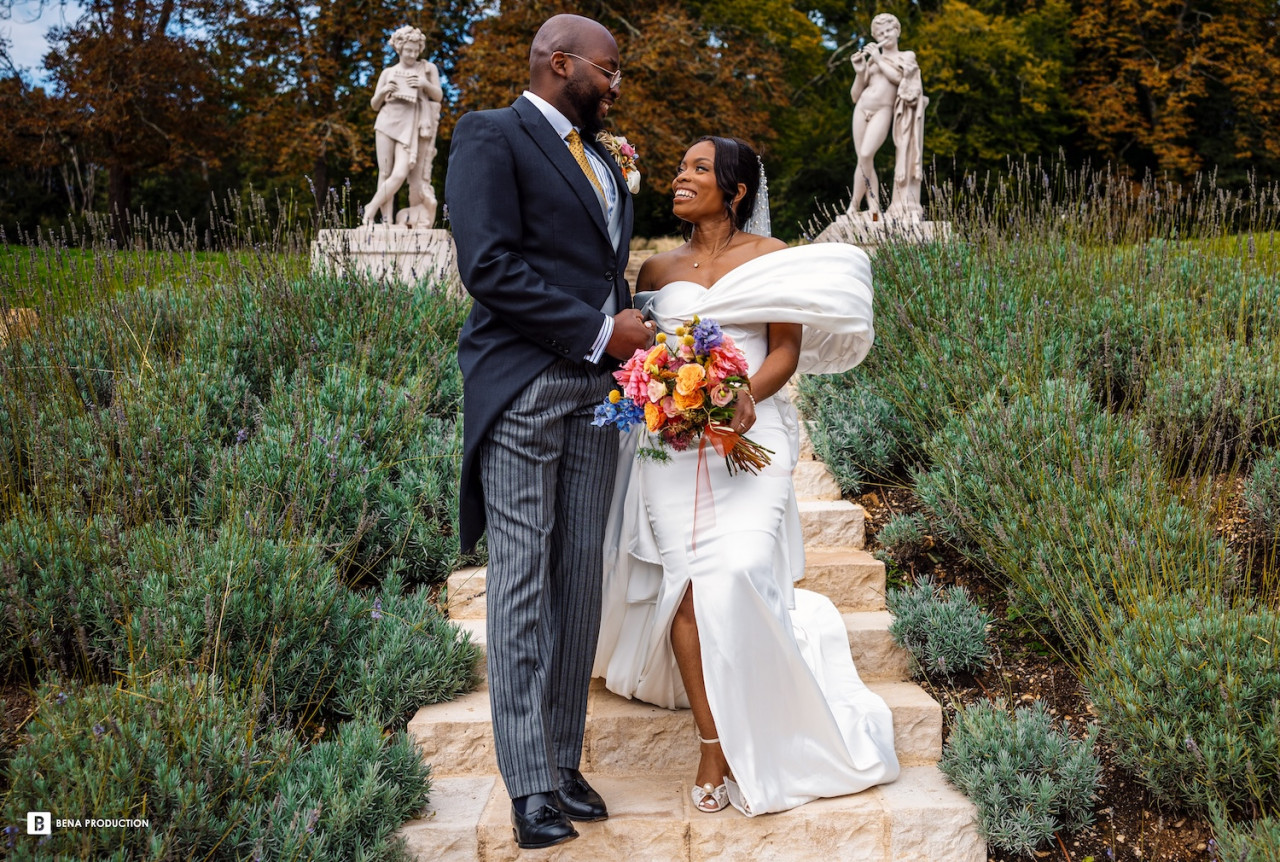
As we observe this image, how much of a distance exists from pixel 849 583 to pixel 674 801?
129cm

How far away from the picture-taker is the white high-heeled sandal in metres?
2.81

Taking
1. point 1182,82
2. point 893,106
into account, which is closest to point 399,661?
point 893,106

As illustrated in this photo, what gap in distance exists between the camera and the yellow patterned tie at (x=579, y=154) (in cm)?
265

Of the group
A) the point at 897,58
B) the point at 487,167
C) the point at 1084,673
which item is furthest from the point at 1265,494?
the point at 897,58

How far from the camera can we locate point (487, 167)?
2.47m

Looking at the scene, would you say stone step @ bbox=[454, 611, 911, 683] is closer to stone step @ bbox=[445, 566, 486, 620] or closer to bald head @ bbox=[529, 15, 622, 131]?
stone step @ bbox=[445, 566, 486, 620]

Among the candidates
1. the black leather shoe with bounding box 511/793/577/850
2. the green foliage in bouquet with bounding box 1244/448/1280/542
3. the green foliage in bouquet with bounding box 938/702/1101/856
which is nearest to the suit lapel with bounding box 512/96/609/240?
the black leather shoe with bounding box 511/793/577/850

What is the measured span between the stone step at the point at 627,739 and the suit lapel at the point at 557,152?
162 cm

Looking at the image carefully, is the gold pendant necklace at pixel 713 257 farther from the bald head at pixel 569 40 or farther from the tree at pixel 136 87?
the tree at pixel 136 87

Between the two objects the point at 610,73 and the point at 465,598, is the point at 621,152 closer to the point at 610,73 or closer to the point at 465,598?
the point at 610,73

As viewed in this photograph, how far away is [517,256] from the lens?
2.48m

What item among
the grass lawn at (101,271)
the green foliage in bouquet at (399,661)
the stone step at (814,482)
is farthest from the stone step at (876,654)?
the grass lawn at (101,271)

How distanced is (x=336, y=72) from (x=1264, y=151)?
1818cm

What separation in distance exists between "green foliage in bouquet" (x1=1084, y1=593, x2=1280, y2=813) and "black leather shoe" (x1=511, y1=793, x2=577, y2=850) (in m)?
1.67
